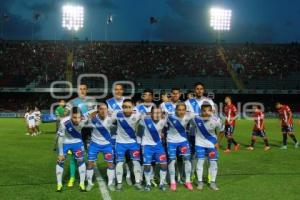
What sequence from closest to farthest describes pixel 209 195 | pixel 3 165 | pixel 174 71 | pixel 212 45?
1. pixel 209 195
2. pixel 3 165
3. pixel 174 71
4. pixel 212 45

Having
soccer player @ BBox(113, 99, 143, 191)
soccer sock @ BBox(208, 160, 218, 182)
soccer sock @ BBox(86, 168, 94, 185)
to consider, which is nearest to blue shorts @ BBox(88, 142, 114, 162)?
soccer player @ BBox(113, 99, 143, 191)

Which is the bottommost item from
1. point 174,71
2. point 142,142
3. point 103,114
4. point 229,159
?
point 229,159

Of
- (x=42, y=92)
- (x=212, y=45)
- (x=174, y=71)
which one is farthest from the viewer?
(x=212, y=45)

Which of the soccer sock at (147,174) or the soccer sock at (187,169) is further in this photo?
the soccer sock at (187,169)

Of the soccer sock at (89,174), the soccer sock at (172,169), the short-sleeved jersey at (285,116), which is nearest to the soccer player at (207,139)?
the soccer sock at (172,169)

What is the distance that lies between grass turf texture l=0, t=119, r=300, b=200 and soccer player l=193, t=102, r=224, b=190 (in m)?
0.45

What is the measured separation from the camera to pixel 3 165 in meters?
13.2

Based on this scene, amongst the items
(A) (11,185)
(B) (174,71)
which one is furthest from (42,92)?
(A) (11,185)

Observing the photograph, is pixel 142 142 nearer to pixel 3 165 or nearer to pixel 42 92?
pixel 3 165

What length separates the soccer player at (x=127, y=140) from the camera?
9.73m

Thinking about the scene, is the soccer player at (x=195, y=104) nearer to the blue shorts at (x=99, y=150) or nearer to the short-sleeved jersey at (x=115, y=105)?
the short-sleeved jersey at (x=115, y=105)

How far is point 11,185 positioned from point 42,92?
38.9 meters

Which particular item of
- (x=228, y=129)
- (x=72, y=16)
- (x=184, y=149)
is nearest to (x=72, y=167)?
(x=184, y=149)

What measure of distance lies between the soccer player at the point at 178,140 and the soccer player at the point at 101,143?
135 centimetres
